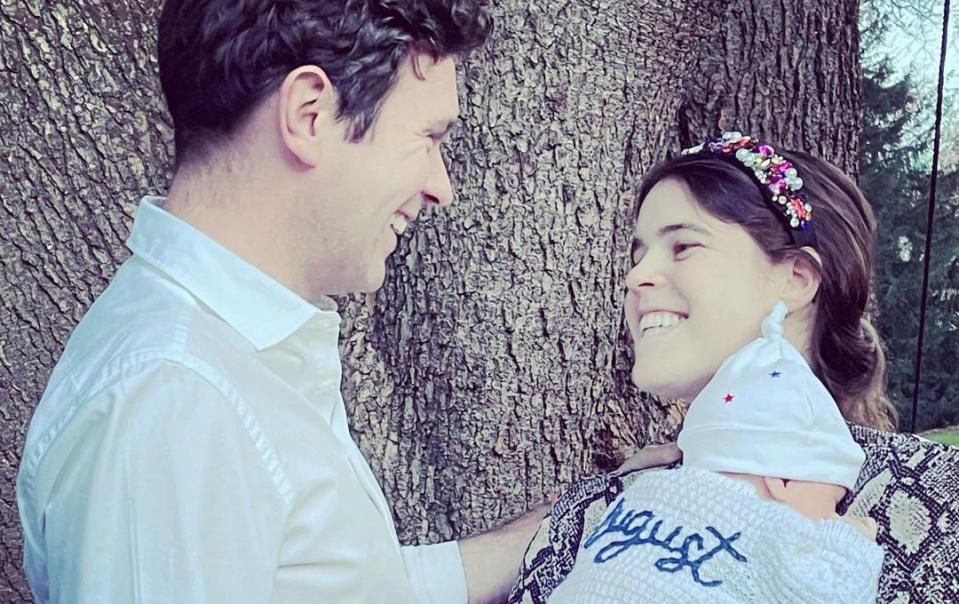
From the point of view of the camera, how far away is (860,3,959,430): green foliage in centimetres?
595

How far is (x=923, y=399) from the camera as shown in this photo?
5.93 meters

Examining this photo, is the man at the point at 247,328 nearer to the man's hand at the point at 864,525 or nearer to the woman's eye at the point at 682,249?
the woman's eye at the point at 682,249

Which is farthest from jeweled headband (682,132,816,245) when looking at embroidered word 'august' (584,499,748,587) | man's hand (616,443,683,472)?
embroidered word 'august' (584,499,748,587)

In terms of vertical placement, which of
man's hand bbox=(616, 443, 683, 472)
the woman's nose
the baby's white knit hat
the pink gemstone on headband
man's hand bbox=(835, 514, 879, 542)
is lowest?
man's hand bbox=(835, 514, 879, 542)

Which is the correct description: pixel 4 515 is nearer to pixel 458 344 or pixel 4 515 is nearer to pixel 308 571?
pixel 458 344

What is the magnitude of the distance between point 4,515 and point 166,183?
84cm

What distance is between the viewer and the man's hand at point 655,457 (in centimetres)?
178

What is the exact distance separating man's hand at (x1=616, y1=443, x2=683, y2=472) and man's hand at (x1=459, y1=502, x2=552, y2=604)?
0.27 m

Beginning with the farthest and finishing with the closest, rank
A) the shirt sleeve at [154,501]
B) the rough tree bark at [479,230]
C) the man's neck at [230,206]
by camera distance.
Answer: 1. the rough tree bark at [479,230]
2. the man's neck at [230,206]
3. the shirt sleeve at [154,501]

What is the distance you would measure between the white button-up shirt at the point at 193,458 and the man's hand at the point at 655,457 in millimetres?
456

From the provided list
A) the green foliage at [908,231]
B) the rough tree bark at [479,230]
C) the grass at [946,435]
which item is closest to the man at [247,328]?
the rough tree bark at [479,230]

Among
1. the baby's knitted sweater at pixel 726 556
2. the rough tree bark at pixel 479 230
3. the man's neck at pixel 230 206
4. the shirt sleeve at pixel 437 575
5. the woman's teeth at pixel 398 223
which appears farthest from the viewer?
the rough tree bark at pixel 479 230

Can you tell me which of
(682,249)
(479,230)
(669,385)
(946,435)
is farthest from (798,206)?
(946,435)

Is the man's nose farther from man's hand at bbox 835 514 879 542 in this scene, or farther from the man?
man's hand at bbox 835 514 879 542
